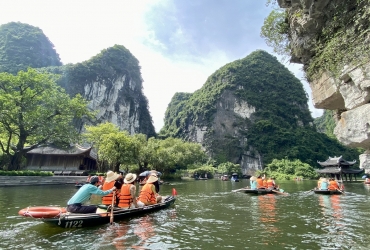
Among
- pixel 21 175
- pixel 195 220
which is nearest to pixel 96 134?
pixel 21 175

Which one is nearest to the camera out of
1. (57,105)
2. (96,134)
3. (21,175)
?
(21,175)

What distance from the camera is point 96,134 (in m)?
30.4

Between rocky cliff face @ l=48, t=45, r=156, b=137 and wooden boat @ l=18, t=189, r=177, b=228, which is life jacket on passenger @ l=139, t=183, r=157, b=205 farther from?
rocky cliff face @ l=48, t=45, r=156, b=137

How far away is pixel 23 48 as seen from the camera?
6406 centimetres

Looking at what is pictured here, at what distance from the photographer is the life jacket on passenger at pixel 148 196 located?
31.7 ft

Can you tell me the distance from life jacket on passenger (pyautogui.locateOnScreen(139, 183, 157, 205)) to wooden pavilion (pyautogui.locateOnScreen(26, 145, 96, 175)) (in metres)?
23.6

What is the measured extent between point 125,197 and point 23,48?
236 feet

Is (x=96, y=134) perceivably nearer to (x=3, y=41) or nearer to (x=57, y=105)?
(x=57, y=105)

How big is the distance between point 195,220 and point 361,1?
7.86 meters

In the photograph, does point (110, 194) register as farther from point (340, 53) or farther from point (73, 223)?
point (340, 53)

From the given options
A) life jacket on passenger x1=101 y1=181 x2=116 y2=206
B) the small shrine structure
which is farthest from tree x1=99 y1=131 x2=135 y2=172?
the small shrine structure

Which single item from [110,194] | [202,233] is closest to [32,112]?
[110,194]

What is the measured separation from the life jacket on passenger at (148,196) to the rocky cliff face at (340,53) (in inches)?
269

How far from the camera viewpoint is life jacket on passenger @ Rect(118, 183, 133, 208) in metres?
8.38
